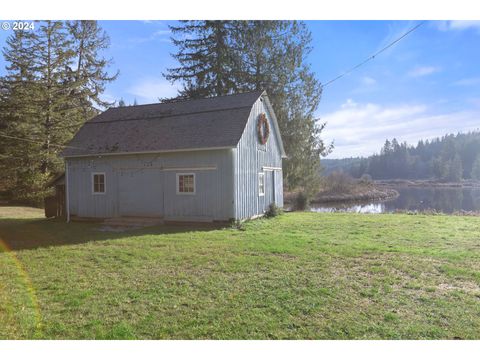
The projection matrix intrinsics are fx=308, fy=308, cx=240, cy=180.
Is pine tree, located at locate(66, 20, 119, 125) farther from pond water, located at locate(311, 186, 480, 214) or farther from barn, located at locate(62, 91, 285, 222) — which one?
pond water, located at locate(311, 186, 480, 214)

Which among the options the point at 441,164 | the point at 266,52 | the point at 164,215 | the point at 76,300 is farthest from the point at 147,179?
the point at 441,164

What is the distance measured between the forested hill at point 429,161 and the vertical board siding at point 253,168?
40946mm

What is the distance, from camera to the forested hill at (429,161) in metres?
55.5

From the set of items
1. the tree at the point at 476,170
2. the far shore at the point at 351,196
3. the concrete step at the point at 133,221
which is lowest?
the far shore at the point at 351,196

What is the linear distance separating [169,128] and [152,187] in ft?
8.56

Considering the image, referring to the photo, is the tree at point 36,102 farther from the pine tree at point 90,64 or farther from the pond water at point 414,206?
the pond water at point 414,206

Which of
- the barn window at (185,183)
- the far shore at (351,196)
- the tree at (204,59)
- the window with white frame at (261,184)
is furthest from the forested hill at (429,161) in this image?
the barn window at (185,183)

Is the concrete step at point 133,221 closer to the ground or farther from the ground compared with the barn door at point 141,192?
closer to the ground

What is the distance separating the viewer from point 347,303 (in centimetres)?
416

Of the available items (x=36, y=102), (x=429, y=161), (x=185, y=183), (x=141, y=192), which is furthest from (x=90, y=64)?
(x=429, y=161)

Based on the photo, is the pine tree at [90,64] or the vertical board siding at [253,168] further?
the pine tree at [90,64]

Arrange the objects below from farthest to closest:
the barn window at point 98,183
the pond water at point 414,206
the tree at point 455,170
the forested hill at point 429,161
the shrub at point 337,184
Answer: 1. the forested hill at point 429,161
2. the tree at point 455,170
3. the shrub at point 337,184
4. the pond water at point 414,206
5. the barn window at point 98,183

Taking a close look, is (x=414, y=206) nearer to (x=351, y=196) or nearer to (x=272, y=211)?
(x=351, y=196)

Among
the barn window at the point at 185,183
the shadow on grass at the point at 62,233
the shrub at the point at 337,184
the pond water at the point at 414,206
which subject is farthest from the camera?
the shrub at the point at 337,184
